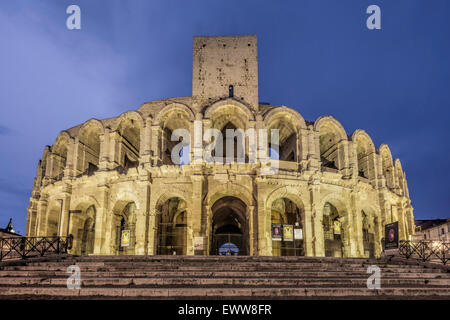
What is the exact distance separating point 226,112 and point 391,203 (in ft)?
49.0

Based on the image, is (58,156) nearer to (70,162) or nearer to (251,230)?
(70,162)

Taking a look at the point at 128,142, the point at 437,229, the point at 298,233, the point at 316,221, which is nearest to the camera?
the point at 316,221

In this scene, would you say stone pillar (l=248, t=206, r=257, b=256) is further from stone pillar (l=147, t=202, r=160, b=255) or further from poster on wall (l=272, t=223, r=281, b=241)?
stone pillar (l=147, t=202, r=160, b=255)

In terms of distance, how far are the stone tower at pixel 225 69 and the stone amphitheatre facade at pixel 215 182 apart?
7 centimetres

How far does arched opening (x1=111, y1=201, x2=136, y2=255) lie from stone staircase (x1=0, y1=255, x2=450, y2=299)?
9.35m

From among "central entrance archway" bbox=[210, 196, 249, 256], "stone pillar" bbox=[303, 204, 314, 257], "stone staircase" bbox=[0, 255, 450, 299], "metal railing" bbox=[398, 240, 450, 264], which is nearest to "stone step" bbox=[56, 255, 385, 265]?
"stone staircase" bbox=[0, 255, 450, 299]

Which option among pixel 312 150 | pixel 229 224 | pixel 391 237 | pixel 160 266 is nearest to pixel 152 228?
pixel 160 266

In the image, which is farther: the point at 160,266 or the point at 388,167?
the point at 388,167

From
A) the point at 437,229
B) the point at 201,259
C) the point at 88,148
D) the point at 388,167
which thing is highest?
the point at 88,148

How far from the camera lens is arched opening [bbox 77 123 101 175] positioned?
27025 millimetres

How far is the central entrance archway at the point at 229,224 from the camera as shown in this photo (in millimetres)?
28719

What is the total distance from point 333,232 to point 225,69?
14119 mm

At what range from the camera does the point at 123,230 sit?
2391cm
